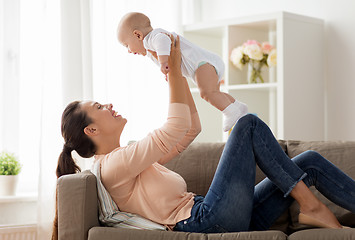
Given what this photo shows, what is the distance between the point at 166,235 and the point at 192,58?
724mm

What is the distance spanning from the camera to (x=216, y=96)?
2.21 m

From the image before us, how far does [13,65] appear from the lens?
323 centimetres

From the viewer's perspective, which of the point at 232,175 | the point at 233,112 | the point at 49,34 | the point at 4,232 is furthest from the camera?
the point at 49,34

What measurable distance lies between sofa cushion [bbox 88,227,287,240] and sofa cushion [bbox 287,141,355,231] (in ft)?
1.53

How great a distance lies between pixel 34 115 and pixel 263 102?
1.58 m

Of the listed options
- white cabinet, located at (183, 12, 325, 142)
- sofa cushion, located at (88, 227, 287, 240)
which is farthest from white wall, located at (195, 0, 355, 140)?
sofa cushion, located at (88, 227, 287, 240)

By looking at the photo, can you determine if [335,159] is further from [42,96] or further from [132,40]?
[42,96]

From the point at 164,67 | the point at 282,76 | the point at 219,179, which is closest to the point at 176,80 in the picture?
the point at 164,67

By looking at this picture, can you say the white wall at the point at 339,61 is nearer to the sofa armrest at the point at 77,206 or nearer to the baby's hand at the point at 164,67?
the baby's hand at the point at 164,67

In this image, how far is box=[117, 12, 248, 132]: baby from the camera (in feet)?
7.01

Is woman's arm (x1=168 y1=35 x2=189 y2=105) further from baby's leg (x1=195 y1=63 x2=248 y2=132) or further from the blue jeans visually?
the blue jeans

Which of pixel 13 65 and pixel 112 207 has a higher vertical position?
pixel 13 65

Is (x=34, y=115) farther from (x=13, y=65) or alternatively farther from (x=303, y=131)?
(x=303, y=131)

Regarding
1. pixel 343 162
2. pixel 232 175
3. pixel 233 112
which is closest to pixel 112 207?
pixel 232 175
